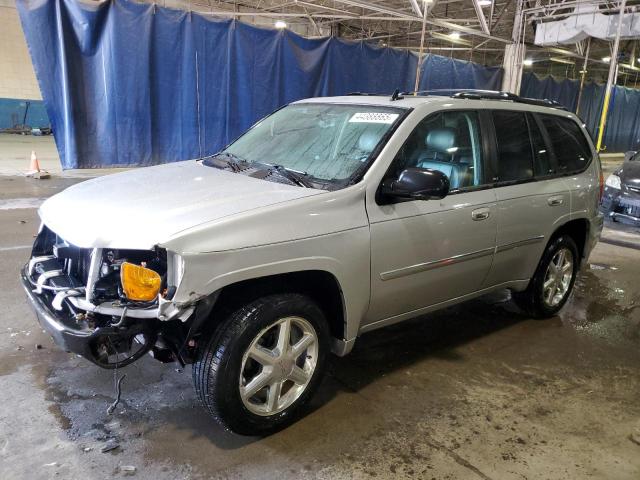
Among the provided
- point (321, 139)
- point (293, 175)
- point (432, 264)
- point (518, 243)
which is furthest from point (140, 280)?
point (518, 243)

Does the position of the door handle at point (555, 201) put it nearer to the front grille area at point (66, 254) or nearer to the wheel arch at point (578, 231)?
the wheel arch at point (578, 231)

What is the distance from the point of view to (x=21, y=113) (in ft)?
66.5

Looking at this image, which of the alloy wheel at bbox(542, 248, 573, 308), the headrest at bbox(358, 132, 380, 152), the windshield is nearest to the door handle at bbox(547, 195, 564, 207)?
the alloy wheel at bbox(542, 248, 573, 308)

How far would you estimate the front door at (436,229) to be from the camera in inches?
118

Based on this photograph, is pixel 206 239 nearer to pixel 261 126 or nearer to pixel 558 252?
pixel 261 126

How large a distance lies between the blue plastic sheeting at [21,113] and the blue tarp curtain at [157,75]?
44.1 feet

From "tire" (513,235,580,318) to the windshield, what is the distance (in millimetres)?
1981

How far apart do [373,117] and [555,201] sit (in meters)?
1.75

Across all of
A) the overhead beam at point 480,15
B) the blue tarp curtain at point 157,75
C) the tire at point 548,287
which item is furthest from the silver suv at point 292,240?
the overhead beam at point 480,15

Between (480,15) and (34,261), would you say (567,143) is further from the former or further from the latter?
(480,15)

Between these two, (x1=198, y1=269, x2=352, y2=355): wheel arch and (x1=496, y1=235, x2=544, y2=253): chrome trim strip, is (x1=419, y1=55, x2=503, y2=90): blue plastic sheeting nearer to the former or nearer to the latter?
(x1=496, y1=235, x2=544, y2=253): chrome trim strip

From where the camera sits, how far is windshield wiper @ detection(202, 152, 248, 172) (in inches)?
133

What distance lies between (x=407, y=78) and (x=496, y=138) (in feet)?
34.6

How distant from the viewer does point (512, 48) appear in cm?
1375
